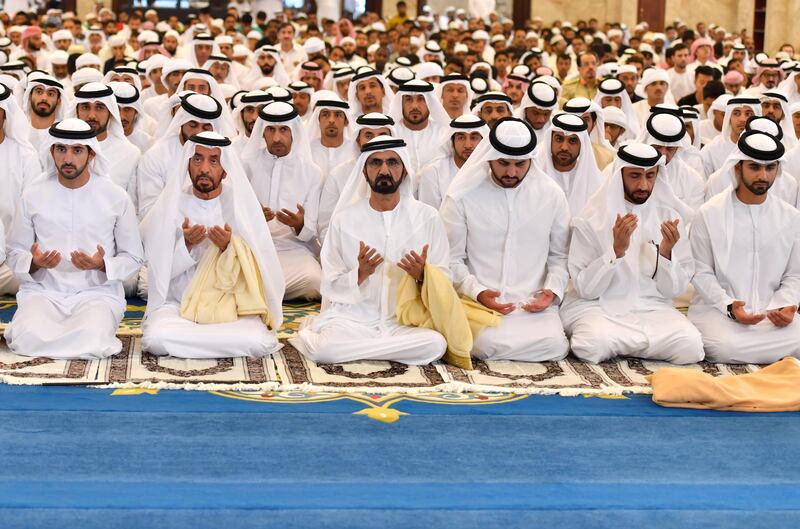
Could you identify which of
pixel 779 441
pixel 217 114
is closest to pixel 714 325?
pixel 779 441

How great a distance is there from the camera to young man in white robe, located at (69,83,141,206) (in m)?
6.98

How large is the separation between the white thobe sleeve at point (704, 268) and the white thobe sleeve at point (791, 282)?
0.21 metres

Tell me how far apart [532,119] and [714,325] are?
233 centimetres

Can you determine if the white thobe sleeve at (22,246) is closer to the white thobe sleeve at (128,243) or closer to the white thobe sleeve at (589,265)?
the white thobe sleeve at (128,243)

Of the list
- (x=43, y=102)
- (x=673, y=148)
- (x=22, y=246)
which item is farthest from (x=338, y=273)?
(x=43, y=102)

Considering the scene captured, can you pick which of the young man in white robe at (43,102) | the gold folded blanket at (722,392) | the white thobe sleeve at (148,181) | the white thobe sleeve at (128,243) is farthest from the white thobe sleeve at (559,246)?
the young man in white robe at (43,102)

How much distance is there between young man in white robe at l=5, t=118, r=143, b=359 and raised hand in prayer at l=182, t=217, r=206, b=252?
0.24 meters

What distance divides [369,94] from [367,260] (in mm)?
3043

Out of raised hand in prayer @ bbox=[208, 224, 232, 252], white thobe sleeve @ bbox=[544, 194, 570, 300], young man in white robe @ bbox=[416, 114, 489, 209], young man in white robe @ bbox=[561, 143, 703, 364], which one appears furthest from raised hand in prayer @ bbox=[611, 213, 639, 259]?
raised hand in prayer @ bbox=[208, 224, 232, 252]

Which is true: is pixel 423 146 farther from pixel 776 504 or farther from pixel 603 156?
pixel 776 504

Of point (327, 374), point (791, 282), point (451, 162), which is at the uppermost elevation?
point (451, 162)

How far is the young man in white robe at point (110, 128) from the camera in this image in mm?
6984

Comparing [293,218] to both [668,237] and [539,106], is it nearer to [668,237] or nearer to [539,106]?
[539,106]

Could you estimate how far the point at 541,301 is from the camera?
5.99 metres
